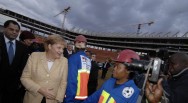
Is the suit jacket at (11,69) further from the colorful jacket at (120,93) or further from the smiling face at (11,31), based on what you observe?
the colorful jacket at (120,93)

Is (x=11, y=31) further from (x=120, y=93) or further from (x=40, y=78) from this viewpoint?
(x=120, y=93)

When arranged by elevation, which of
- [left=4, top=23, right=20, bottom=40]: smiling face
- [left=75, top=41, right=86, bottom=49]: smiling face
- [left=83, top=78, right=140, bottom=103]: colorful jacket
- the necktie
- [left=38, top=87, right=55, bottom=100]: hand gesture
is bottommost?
[left=38, top=87, right=55, bottom=100]: hand gesture

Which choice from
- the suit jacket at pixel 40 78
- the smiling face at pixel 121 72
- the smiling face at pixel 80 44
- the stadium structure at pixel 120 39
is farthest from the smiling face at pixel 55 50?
the stadium structure at pixel 120 39

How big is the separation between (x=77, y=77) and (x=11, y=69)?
1.26m

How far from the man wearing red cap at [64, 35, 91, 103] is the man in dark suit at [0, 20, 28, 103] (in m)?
1.03

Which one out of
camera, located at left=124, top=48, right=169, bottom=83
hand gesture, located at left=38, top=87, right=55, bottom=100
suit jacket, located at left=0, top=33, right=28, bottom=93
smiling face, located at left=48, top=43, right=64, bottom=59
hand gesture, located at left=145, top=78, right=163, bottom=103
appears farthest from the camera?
suit jacket, located at left=0, top=33, right=28, bottom=93

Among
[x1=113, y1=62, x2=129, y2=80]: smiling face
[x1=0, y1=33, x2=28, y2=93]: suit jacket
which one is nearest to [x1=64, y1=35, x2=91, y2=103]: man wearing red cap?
[x1=0, y1=33, x2=28, y2=93]: suit jacket

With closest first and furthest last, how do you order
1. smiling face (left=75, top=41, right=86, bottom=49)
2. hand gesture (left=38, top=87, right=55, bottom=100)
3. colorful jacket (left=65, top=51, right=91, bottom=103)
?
hand gesture (left=38, top=87, right=55, bottom=100) < colorful jacket (left=65, top=51, right=91, bottom=103) < smiling face (left=75, top=41, right=86, bottom=49)

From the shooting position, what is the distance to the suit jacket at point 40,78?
358 centimetres

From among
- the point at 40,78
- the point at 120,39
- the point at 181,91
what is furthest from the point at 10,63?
the point at 120,39

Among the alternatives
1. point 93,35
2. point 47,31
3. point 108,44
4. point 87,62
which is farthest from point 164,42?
point 87,62

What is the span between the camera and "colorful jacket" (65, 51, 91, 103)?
3895mm

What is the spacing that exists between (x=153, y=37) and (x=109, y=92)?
69468mm

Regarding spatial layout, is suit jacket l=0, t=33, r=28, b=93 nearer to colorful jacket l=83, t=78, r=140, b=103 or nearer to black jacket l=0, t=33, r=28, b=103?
black jacket l=0, t=33, r=28, b=103
